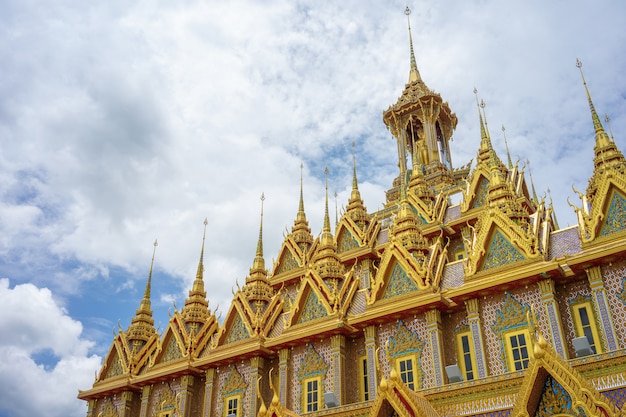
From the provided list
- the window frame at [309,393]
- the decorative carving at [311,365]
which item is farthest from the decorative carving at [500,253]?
the window frame at [309,393]

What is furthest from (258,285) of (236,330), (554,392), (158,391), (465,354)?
(554,392)

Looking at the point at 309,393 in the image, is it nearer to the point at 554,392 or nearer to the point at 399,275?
the point at 399,275

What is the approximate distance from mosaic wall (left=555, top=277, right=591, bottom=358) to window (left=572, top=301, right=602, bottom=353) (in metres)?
0.12

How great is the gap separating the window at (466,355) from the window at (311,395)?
14.3 feet

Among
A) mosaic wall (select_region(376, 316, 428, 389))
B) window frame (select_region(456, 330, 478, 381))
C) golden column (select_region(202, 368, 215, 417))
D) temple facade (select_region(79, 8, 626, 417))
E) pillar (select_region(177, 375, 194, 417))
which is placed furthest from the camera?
pillar (select_region(177, 375, 194, 417))

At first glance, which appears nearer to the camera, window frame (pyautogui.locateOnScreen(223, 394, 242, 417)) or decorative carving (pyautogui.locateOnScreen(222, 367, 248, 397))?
window frame (pyautogui.locateOnScreen(223, 394, 242, 417))

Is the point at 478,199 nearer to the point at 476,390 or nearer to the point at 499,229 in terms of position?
the point at 499,229

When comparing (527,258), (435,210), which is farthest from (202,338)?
(527,258)

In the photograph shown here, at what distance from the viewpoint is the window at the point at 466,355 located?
1644 cm

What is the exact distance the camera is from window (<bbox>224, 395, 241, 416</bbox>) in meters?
20.3

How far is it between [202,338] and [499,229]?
38.5 feet

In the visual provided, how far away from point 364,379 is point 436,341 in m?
2.69

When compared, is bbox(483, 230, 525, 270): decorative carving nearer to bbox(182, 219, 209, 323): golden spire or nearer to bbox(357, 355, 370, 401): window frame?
bbox(357, 355, 370, 401): window frame

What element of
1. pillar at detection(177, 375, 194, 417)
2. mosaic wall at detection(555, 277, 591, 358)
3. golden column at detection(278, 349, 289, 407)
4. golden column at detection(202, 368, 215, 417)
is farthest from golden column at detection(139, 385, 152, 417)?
mosaic wall at detection(555, 277, 591, 358)
